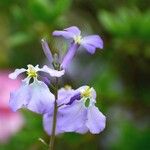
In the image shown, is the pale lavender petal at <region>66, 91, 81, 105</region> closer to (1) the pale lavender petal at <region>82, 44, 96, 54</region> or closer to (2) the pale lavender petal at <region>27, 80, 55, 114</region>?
(2) the pale lavender petal at <region>27, 80, 55, 114</region>

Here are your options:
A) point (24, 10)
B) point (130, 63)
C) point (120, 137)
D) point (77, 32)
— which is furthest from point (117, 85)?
point (77, 32)

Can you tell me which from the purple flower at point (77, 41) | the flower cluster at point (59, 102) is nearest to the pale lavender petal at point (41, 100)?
the flower cluster at point (59, 102)

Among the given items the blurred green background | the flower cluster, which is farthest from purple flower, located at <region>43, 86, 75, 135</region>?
the blurred green background

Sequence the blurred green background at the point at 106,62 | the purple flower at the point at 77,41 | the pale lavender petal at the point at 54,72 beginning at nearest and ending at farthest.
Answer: the pale lavender petal at the point at 54,72 < the purple flower at the point at 77,41 < the blurred green background at the point at 106,62

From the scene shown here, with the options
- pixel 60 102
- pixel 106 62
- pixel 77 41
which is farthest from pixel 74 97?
pixel 106 62

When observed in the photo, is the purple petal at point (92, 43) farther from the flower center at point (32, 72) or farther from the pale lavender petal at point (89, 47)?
the flower center at point (32, 72)
